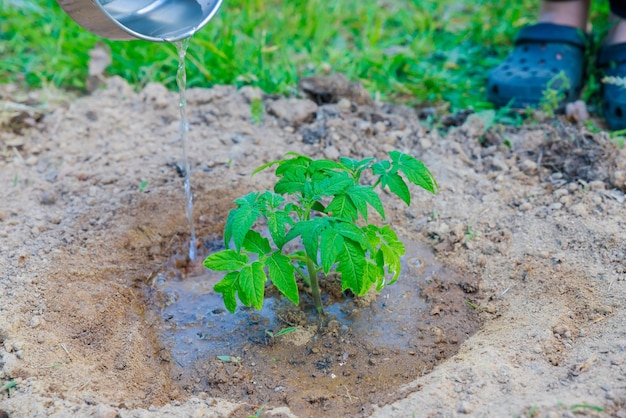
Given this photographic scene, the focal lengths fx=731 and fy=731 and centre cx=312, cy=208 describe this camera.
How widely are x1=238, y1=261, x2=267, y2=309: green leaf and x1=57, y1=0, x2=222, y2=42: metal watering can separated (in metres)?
0.87

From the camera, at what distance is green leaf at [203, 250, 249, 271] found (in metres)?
2.20

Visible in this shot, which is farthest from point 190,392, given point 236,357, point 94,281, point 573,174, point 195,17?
point 573,174

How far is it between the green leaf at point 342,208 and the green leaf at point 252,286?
286 millimetres

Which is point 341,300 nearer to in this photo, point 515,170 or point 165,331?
point 165,331

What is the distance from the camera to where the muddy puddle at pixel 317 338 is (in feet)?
7.54

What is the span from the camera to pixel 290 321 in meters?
2.56

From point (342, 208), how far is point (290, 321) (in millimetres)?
554

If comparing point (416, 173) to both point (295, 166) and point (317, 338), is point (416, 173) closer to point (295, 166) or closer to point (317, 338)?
point (295, 166)

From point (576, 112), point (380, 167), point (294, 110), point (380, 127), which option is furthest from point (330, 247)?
point (576, 112)

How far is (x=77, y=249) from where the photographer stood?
2.78 meters

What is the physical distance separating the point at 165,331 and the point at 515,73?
2145mm

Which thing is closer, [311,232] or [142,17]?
[311,232]

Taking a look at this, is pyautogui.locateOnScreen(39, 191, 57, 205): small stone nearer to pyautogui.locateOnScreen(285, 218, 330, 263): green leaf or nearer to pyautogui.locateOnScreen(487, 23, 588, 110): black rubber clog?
pyautogui.locateOnScreen(285, 218, 330, 263): green leaf

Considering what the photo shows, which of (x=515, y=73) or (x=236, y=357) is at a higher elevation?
(x=515, y=73)
